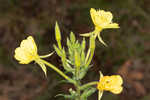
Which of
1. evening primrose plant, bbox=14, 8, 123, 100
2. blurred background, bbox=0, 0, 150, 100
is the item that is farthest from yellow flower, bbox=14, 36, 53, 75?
blurred background, bbox=0, 0, 150, 100

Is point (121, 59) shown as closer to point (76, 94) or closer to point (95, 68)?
point (95, 68)

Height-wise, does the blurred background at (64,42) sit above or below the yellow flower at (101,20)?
below

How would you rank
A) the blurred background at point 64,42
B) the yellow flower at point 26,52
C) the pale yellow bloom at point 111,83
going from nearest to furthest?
the pale yellow bloom at point 111,83, the yellow flower at point 26,52, the blurred background at point 64,42

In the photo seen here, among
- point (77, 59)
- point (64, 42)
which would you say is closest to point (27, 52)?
point (77, 59)

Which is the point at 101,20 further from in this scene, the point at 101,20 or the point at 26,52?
the point at 26,52

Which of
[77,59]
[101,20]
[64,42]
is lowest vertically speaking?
[64,42]

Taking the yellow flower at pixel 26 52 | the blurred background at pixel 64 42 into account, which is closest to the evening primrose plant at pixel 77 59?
the yellow flower at pixel 26 52

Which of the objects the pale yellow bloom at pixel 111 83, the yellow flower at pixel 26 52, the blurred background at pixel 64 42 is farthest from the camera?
the blurred background at pixel 64 42

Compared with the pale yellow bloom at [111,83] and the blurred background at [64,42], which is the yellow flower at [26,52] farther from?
the blurred background at [64,42]
